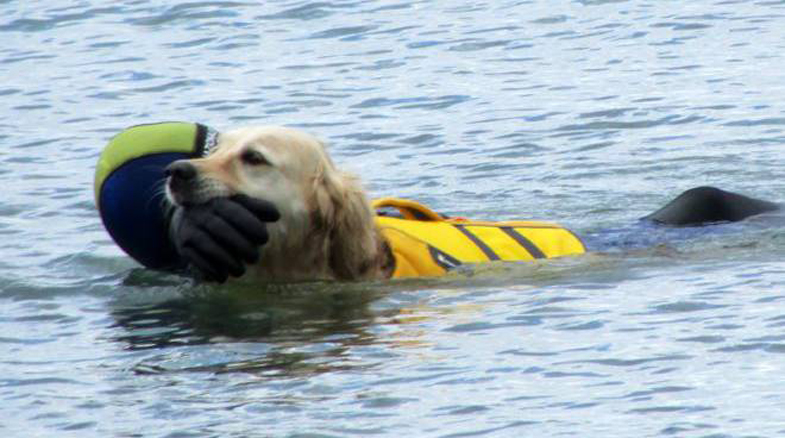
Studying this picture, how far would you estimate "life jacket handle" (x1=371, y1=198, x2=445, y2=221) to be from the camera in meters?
8.64

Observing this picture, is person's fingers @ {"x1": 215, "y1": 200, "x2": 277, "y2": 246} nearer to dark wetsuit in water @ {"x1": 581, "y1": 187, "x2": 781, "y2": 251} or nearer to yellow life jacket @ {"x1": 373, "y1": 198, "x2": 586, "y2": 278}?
yellow life jacket @ {"x1": 373, "y1": 198, "x2": 586, "y2": 278}

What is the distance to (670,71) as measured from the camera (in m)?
13.9

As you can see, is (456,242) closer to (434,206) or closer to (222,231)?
(222,231)

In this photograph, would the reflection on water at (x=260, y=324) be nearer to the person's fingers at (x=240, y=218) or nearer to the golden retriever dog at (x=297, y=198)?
the golden retriever dog at (x=297, y=198)

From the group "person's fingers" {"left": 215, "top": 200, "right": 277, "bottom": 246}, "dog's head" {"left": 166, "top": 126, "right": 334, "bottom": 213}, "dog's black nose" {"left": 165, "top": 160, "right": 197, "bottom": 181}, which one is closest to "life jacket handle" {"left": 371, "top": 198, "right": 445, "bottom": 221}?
"dog's head" {"left": 166, "top": 126, "right": 334, "bottom": 213}

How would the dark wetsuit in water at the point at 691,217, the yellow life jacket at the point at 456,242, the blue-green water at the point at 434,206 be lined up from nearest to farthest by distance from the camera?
the blue-green water at the point at 434,206, the yellow life jacket at the point at 456,242, the dark wetsuit in water at the point at 691,217

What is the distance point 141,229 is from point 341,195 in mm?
888

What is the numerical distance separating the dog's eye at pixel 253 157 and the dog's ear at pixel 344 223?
269 millimetres

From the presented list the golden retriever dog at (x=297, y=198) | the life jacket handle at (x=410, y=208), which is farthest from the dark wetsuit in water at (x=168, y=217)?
the life jacket handle at (x=410, y=208)

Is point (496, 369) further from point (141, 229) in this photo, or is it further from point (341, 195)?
point (141, 229)

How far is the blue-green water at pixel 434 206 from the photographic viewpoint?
6.49m

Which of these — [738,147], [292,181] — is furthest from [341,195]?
[738,147]

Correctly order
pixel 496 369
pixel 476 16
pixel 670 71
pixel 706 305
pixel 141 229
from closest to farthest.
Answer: pixel 496 369 → pixel 706 305 → pixel 141 229 → pixel 670 71 → pixel 476 16

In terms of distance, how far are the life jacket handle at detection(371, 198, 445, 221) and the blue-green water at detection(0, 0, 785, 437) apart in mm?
399
